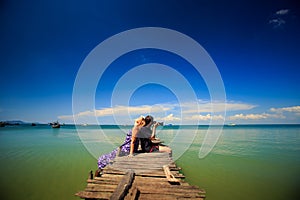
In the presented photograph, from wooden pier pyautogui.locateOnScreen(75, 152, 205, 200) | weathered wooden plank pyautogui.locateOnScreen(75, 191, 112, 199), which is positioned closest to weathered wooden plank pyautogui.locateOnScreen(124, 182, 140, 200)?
wooden pier pyautogui.locateOnScreen(75, 152, 205, 200)

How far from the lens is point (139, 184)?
4609 millimetres

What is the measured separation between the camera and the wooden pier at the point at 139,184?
13.0 ft

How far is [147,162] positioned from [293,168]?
1323 cm

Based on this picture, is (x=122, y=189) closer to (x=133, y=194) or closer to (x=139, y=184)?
(x=133, y=194)

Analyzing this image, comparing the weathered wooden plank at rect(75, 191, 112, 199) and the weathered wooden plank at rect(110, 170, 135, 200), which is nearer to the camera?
the weathered wooden plank at rect(110, 170, 135, 200)

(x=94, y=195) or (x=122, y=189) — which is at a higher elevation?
(x=122, y=189)

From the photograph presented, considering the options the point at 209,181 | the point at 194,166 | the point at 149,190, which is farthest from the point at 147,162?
the point at 194,166

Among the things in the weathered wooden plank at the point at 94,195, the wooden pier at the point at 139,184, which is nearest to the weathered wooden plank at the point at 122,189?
the wooden pier at the point at 139,184

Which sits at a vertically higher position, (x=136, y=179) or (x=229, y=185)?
(x=136, y=179)

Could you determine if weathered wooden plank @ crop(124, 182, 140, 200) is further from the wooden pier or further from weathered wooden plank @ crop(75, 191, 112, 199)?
weathered wooden plank @ crop(75, 191, 112, 199)

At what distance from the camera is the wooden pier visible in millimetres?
3947

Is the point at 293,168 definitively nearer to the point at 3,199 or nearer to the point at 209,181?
the point at 209,181

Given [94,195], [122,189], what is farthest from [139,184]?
[94,195]

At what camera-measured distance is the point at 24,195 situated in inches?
297
